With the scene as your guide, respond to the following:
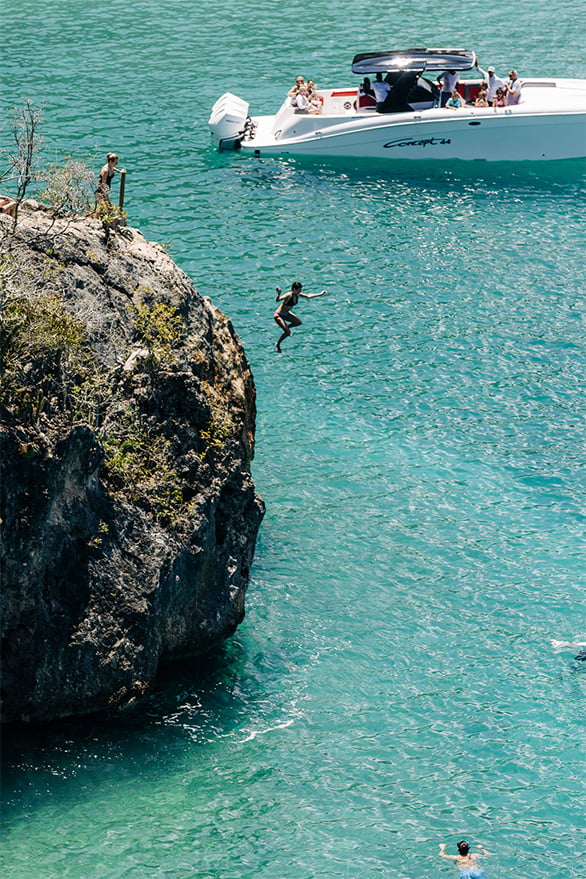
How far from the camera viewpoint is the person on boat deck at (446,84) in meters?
42.8

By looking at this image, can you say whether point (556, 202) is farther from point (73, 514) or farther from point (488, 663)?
point (73, 514)

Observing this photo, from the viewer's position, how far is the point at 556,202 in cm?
3950

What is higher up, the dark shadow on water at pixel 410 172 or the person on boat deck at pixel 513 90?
the person on boat deck at pixel 513 90

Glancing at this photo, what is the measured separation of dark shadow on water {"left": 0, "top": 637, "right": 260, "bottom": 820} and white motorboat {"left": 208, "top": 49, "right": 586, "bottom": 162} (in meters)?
25.8

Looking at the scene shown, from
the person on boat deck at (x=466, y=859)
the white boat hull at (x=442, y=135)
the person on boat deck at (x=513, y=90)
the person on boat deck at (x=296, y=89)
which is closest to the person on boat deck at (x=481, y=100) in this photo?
the white boat hull at (x=442, y=135)

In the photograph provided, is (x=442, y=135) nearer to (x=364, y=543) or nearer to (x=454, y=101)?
(x=454, y=101)

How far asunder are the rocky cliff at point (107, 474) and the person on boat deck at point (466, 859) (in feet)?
17.1

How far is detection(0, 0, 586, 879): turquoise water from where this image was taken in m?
17.6

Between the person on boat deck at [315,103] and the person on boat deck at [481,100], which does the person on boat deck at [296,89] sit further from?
the person on boat deck at [481,100]

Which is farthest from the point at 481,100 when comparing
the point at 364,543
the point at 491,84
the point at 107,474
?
the point at 107,474

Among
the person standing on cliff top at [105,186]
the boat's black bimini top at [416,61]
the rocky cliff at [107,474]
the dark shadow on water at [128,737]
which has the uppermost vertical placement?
the boat's black bimini top at [416,61]

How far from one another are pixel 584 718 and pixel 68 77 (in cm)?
3576

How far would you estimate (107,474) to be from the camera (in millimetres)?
18672

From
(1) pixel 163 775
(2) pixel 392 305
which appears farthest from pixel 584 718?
(2) pixel 392 305
